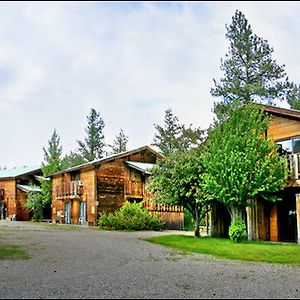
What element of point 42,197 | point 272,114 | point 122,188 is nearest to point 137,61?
point 272,114

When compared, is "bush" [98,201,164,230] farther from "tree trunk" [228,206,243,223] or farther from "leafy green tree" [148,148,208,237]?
"tree trunk" [228,206,243,223]

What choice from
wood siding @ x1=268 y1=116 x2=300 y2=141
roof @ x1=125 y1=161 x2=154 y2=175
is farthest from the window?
roof @ x1=125 y1=161 x2=154 y2=175

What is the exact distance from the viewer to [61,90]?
64.8 feet

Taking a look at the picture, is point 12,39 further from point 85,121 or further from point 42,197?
point 85,121

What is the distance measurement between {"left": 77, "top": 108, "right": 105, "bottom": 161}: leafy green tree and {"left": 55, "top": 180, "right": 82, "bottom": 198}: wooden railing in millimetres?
23024

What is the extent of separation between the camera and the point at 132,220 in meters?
28.7

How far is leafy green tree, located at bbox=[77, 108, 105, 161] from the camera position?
65062 millimetres

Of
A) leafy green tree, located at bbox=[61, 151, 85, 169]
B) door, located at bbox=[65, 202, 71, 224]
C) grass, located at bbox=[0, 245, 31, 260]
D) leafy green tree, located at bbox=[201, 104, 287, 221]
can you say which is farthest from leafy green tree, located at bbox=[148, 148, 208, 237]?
leafy green tree, located at bbox=[61, 151, 85, 169]

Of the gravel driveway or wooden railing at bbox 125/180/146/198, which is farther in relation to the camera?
wooden railing at bbox 125/180/146/198

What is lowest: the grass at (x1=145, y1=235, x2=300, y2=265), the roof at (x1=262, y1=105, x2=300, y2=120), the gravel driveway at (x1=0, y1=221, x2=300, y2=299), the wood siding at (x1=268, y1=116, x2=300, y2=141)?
the grass at (x1=145, y1=235, x2=300, y2=265)

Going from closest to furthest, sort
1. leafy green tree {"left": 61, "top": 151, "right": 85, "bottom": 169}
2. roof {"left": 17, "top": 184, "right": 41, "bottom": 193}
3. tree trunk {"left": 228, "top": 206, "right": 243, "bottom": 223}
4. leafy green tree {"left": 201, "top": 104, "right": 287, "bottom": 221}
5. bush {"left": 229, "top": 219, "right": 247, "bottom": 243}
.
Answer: leafy green tree {"left": 201, "top": 104, "right": 287, "bottom": 221} < bush {"left": 229, "top": 219, "right": 247, "bottom": 243} < tree trunk {"left": 228, "top": 206, "right": 243, "bottom": 223} < roof {"left": 17, "top": 184, "right": 41, "bottom": 193} < leafy green tree {"left": 61, "top": 151, "right": 85, "bottom": 169}

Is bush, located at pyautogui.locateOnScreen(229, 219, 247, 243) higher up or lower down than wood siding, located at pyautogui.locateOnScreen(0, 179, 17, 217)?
lower down

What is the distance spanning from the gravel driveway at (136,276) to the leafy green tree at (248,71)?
84.8ft

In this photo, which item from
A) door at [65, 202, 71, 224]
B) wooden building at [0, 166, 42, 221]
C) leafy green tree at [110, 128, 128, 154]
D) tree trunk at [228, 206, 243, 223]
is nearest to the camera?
tree trunk at [228, 206, 243, 223]
